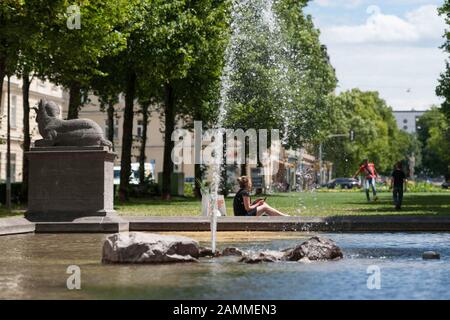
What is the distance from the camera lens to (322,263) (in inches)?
466

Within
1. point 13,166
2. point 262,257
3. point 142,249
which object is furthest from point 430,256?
point 13,166

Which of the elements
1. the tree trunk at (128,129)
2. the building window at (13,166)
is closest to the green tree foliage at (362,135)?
the building window at (13,166)

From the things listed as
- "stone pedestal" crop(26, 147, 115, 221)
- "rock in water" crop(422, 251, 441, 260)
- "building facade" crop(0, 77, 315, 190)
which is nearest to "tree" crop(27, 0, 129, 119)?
"building facade" crop(0, 77, 315, 190)

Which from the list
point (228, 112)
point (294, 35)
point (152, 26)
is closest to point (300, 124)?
point (294, 35)

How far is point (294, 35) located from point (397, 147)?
93.2 metres

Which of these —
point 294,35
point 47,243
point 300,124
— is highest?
point 294,35

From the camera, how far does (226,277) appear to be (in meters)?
10.3

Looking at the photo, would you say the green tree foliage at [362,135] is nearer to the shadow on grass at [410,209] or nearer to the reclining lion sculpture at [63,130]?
the shadow on grass at [410,209]

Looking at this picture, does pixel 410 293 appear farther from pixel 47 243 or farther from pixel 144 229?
pixel 144 229

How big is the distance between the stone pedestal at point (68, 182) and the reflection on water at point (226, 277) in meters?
6.52

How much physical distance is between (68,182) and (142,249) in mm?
10084

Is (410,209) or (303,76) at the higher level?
(303,76)

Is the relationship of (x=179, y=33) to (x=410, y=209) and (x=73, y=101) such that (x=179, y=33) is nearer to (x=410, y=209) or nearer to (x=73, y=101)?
(x=73, y=101)
